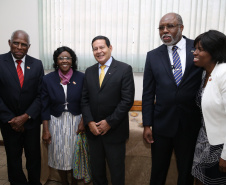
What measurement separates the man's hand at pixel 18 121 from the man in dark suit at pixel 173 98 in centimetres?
113

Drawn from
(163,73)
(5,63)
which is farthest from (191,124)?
(5,63)

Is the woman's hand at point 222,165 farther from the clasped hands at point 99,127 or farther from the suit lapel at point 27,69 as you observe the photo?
the suit lapel at point 27,69

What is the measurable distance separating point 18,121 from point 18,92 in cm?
27

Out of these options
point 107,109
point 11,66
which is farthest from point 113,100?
point 11,66

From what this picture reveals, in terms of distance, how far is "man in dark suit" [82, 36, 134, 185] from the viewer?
175 centimetres

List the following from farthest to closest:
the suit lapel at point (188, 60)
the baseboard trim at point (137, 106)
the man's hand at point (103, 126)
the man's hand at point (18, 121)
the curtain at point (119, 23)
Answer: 1. the baseboard trim at point (137, 106)
2. the curtain at point (119, 23)
3. the man's hand at point (18, 121)
4. the man's hand at point (103, 126)
5. the suit lapel at point (188, 60)

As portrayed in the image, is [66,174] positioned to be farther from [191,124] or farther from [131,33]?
[131,33]

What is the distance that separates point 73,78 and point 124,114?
636 millimetres

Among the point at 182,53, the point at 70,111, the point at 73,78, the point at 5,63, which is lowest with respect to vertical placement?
the point at 70,111

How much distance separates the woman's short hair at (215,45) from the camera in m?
1.30

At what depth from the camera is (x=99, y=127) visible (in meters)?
1.75

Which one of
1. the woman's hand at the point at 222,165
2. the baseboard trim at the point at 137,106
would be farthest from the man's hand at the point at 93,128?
the baseboard trim at the point at 137,106

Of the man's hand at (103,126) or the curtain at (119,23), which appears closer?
the man's hand at (103,126)

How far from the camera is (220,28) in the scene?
299cm
